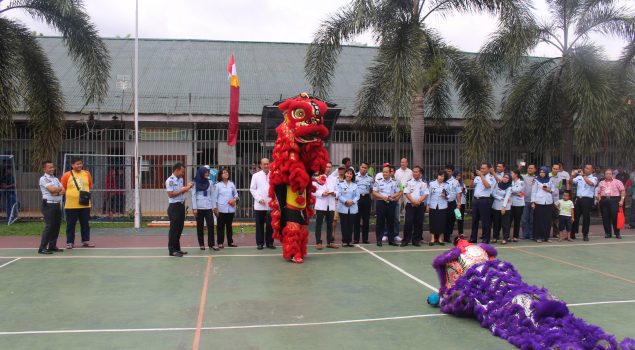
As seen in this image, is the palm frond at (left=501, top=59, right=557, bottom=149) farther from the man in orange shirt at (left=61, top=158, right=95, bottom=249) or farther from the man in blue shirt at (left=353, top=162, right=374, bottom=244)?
the man in orange shirt at (left=61, top=158, right=95, bottom=249)

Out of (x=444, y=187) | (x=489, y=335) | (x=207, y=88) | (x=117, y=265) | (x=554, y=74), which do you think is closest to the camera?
(x=489, y=335)

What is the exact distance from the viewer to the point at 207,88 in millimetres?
17609

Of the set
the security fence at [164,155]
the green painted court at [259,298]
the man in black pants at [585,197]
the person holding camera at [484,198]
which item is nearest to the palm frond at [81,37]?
the security fence at [164,155]

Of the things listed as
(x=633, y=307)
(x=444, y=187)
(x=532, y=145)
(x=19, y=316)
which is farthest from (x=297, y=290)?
(x=532, y=145)

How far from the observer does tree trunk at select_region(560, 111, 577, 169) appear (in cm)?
1399

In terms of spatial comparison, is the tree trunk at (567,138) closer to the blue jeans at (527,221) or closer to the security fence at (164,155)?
the security fence at (164,155)

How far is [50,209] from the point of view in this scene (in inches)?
359

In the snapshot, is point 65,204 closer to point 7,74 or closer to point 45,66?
point 7,74

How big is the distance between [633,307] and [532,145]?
9.37 meters

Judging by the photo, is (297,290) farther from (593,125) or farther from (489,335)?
(593,125)

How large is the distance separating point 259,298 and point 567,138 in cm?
1148

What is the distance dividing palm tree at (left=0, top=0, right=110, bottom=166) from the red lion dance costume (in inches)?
272

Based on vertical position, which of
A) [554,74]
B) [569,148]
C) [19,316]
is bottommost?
[19,316]

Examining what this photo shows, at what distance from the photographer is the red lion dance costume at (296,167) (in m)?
8.30
